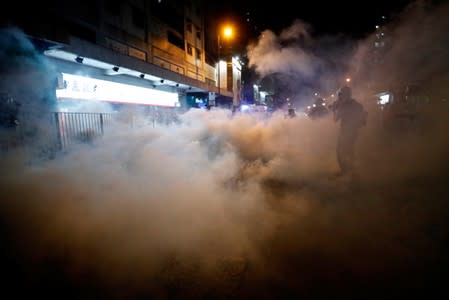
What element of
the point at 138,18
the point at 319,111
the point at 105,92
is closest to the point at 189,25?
the point at 138,18

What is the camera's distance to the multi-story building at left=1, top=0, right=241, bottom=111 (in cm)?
745

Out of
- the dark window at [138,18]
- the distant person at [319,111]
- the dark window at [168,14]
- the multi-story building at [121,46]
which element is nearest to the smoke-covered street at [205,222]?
the multi-story building at [121,46]

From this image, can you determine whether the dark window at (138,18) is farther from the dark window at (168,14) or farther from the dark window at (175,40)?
the dark window at (175,40)

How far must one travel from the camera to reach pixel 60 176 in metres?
3.86

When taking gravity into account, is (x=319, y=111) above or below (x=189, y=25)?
below

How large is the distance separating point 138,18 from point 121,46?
2808mm

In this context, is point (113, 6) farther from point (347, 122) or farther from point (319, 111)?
point (347, 122)

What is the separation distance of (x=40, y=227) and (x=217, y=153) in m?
4.23

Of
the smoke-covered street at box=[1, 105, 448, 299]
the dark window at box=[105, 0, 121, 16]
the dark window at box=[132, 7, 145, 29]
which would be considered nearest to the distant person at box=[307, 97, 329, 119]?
the smoke-covered street at box=[1, 105, 448, 299]

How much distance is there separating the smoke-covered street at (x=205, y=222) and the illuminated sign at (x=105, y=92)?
357 centimetres

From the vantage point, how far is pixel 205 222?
313 centimetres

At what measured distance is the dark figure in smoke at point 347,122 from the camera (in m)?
5.14

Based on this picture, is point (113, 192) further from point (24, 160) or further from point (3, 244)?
point (24, 160)

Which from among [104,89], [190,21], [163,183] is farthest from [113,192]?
[190,21]
